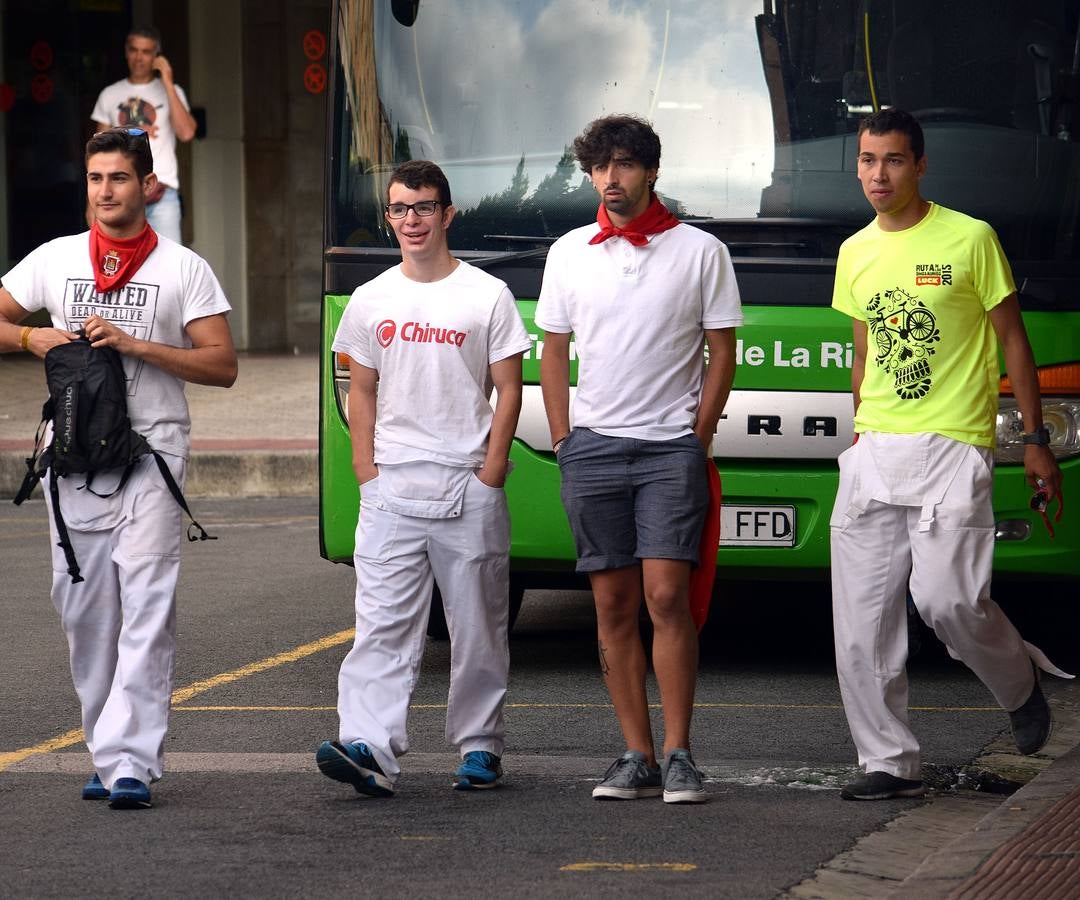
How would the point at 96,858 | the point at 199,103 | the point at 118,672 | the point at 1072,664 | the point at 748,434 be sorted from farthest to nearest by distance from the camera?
the point at 199,103 → the point at 1072,664 → the point at 748,434 → the point at 118,672 → the point at 96,858

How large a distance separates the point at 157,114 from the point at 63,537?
10.0 m

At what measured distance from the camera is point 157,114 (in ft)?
50.1

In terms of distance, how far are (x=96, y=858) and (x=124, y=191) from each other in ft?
5.65

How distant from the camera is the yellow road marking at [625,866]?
489 centimetres

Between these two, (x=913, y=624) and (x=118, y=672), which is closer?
(x=118, y=672)

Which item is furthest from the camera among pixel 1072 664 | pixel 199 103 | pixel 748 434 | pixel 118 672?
pixel 199 103

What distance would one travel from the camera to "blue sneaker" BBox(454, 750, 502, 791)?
5.74 metres

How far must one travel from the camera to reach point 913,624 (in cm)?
758

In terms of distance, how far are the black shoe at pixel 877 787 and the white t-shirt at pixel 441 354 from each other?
1.27 m

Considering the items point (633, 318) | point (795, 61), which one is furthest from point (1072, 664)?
point (633, 318)

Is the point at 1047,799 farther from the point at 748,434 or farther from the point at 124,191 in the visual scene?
the point at 124,191

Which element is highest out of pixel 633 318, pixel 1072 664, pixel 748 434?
pixel 633 318

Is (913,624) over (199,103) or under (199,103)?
under

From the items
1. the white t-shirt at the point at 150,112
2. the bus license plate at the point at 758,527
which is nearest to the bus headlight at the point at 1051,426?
the bus license plate at the point at 758,527
